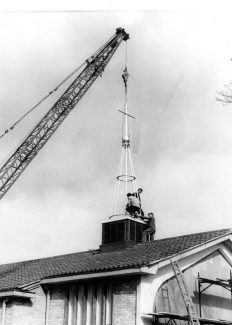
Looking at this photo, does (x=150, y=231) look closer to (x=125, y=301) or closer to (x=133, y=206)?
(x=133, y=206)

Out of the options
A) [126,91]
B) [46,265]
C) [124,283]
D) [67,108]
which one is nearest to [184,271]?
[124,283]

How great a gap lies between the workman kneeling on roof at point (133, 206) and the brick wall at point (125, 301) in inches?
272

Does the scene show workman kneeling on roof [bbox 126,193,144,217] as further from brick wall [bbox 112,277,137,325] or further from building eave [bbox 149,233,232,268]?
brick wall [bbox 112,277,137,325]

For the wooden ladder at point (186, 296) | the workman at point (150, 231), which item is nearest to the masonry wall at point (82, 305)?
the wooden ladder at point (186, 296)

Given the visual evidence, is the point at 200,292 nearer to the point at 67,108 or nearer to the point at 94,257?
the point at 94,257

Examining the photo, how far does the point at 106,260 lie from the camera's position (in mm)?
19875

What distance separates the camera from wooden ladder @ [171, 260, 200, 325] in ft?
53.7

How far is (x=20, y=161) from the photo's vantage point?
28234mm

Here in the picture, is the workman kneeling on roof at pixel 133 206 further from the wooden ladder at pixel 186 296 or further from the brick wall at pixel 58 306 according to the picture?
the wooden ladder at pixel 186 296

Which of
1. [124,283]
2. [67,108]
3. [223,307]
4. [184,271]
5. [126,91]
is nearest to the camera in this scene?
[124,283]

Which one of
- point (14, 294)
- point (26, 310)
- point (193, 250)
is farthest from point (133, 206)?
point (14, 294)

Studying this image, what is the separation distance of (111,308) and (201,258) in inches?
160

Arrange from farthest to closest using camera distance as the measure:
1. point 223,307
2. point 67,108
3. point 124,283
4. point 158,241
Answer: point 67,108, point 158,241, point 223,307, point 124,283

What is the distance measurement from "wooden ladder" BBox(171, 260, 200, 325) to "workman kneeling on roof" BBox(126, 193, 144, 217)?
20.9ft
